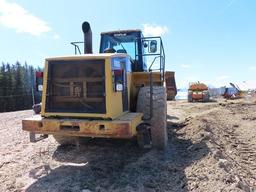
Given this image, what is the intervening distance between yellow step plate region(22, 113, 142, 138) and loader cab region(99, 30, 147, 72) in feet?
8.74

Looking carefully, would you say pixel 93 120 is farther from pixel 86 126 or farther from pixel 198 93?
pixel 198 93

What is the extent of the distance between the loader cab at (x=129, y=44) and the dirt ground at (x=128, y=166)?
6.40 feet

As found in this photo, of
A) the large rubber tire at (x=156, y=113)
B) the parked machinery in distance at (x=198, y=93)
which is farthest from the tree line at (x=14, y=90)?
the large rubber tire at (x=156, y=113)

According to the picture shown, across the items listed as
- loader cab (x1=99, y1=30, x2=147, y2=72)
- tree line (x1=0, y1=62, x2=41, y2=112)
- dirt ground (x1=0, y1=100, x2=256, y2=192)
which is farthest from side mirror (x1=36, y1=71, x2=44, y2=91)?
tree line (x1=0, y1=62, x2=41, y2=112)

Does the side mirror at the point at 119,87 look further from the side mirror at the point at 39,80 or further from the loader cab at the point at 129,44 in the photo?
the loader cab at the point at 129,44

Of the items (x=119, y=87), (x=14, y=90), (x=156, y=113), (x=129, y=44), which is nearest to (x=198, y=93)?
(x=129, y=44)

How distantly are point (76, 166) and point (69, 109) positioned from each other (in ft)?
3.30

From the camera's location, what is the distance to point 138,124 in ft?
21.8

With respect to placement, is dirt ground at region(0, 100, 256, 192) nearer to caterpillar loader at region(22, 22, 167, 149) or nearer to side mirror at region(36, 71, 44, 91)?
caterpillar loader at region(22, 22, 167, 149)

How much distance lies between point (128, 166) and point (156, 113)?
1344mm

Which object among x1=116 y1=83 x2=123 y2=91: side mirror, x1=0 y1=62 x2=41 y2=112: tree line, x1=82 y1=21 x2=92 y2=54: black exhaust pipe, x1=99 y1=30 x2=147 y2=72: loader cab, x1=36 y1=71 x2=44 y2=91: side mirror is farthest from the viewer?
x1=0 y1=62 x2=41 y2=112: tree line

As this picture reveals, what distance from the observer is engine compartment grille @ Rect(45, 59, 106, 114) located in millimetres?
6391

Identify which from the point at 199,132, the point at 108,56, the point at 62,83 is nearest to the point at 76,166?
the point at 62,83

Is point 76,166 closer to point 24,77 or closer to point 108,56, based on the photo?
point 108,56
